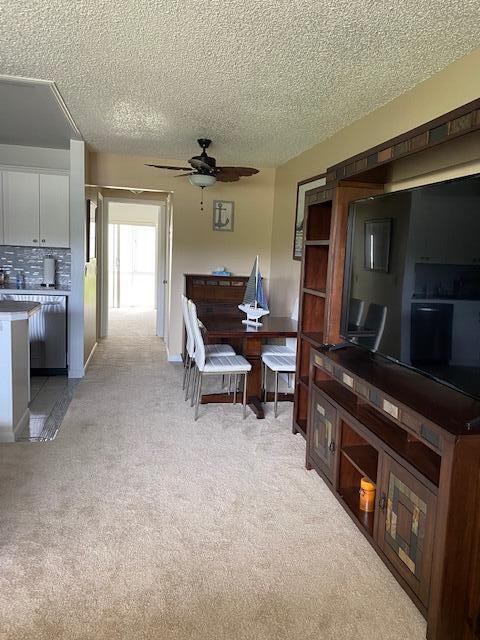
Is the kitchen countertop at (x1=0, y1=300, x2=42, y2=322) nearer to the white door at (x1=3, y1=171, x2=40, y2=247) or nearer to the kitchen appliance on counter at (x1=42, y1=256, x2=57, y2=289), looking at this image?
the kitchen appliance on counter at (x1=42, y1=256, x2=57, y2=289)

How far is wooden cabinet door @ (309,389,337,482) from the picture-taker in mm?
2523

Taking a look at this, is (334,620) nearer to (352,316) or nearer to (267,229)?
(352,316)

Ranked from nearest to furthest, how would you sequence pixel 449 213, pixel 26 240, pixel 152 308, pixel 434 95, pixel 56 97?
pixel 449 213 → pixel 434 95 → pixel 56 97 → pixel 26 240 → pixel 152 308

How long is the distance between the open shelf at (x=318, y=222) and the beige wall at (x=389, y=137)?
0.52 meters

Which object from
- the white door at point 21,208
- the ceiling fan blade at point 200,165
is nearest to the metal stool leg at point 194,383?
the ceiling fan blade at point 200,165

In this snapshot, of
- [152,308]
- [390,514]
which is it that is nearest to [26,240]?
[390,514]

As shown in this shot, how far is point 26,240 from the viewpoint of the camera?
5.06 m

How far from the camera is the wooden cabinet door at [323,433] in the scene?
2.52 meters

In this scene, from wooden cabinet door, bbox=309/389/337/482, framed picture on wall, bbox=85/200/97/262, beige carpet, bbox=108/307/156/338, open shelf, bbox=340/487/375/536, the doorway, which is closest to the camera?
open shelf, bbox=340/487/375/536

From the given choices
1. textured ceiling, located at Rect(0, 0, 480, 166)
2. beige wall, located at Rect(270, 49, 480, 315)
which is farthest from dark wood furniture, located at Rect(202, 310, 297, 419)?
textured ceiling, located at Rect(0, 0, 480, 166)

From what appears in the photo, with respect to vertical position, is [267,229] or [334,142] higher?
[334,142]

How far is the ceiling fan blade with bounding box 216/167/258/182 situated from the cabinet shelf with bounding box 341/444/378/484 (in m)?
2.59

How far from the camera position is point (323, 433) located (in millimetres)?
2650

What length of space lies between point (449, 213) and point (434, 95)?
47.8 inches
